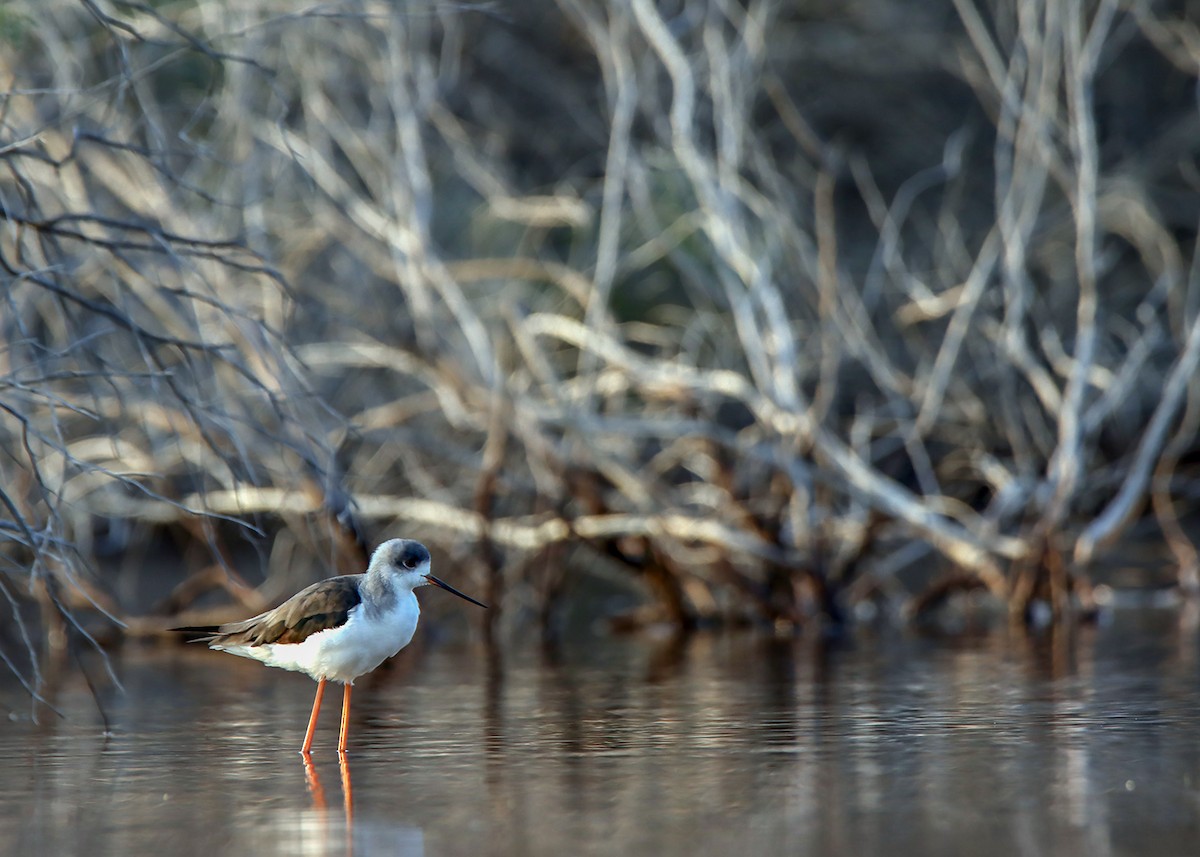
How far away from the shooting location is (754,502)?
14.3 m

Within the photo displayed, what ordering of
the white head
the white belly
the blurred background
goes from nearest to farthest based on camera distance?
the white belly < the white head < the blurred background

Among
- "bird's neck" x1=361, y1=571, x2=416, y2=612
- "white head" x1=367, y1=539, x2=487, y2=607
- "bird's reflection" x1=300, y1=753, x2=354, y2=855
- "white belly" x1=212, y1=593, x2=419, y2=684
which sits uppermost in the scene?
"white head" x1=367, y1=539, x2=487, y2=607

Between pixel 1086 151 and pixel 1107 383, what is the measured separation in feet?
7.90

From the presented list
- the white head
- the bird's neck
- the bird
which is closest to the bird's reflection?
the bird

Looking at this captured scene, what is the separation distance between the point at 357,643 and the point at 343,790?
2.96 feet

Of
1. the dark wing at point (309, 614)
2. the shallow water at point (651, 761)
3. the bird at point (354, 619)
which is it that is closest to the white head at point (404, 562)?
the bird at point (354, 619)

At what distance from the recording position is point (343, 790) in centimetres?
635

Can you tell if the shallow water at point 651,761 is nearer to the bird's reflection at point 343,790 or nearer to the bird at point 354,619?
the bird's reflection at point 343,790

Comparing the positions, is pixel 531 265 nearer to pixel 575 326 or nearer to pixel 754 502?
pixel 575 326

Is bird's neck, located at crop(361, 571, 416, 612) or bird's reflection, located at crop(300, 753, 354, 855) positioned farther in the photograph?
bird's neck, located at crop(361, 571, 416, 612)

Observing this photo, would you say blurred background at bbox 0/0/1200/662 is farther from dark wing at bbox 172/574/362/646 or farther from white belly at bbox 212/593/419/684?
white belly at bbox 212/593/419/684

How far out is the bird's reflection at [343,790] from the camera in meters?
5.59

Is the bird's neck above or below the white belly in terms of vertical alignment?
above

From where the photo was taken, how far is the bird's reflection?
5586 millimetres
